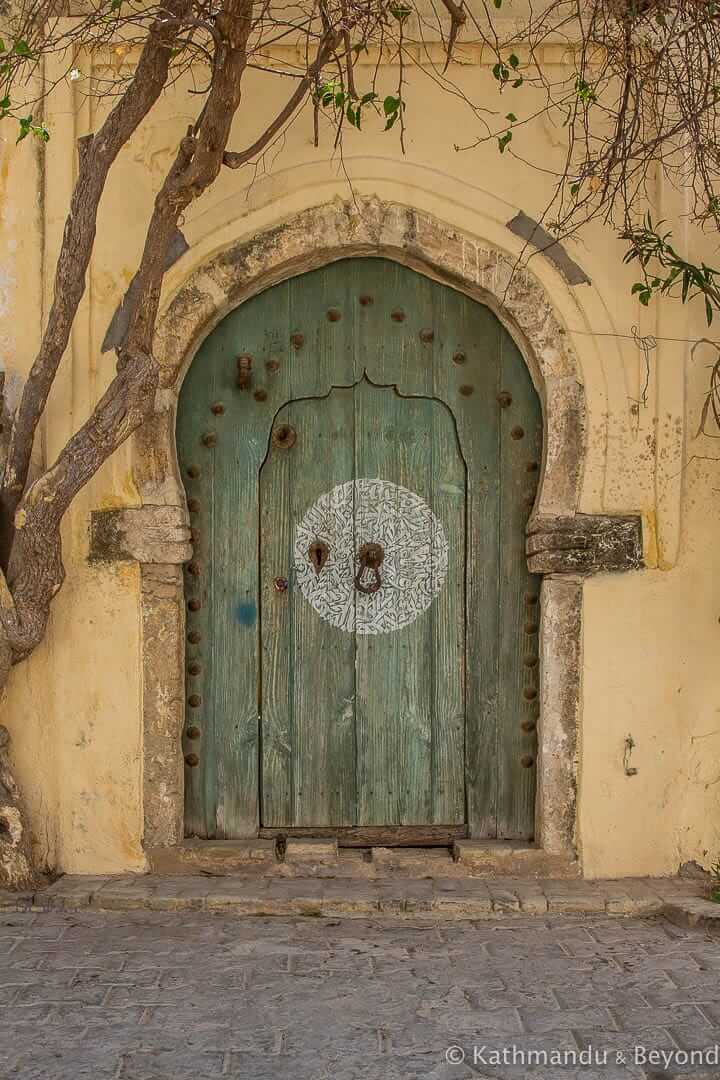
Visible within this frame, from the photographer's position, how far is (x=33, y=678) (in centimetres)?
432

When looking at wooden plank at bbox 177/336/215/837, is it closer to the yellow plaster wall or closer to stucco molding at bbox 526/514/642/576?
the yellow plaster wall

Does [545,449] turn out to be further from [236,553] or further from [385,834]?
[385,834]

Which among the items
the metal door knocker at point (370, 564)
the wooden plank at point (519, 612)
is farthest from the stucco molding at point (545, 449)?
the metal door knocker at point (370, 564)

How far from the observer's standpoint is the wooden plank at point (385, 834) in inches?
176

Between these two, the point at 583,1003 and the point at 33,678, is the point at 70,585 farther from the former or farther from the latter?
the point at 583,1003

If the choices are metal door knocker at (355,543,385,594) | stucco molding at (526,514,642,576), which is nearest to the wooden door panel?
metal door knocker at (355,543,385,594)

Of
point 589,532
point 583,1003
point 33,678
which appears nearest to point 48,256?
point 33,678

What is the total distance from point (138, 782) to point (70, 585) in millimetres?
754

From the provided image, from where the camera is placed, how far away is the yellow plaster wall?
4.26 meters

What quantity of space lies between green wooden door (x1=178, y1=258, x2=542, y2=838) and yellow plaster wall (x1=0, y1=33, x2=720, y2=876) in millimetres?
284

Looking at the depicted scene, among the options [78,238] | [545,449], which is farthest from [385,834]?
[78,238]

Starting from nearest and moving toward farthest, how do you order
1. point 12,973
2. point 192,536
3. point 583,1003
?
point 583,1003, point 12,973, point 192,536

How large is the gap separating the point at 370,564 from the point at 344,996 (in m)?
1.65

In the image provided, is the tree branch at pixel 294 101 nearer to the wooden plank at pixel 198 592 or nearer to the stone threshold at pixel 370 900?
the wooden plank at pixel 198 592
